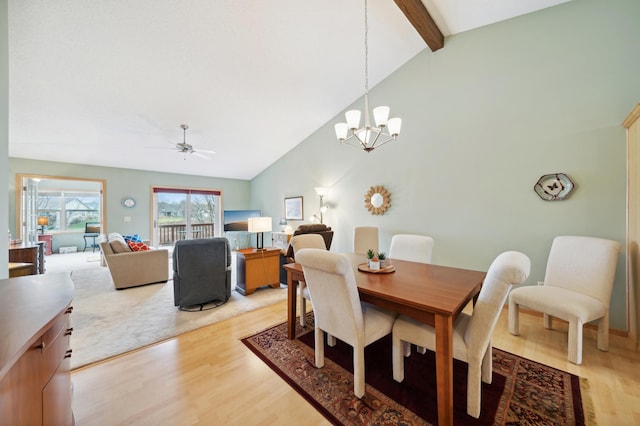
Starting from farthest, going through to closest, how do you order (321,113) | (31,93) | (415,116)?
(321,113)
(415,116)
(31,93)

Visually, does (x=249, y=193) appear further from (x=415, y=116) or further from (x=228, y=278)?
(x=415, y=116)

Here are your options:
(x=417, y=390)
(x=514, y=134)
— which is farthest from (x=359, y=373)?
(x=514, y=134)

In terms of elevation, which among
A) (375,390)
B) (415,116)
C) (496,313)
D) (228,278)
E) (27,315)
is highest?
(415,116)

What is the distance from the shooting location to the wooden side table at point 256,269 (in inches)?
145

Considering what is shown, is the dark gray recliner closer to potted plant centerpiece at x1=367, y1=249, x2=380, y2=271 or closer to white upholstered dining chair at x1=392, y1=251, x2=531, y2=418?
potted plant centerpiece at x1=367, y1=249, x2=380, y2=271

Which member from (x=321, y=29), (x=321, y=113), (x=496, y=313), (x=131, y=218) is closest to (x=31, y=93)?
(x=131, y=218)

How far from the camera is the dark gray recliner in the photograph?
9.96 feet

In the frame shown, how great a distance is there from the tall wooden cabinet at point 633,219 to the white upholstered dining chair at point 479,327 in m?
1.75

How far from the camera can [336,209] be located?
5.20 m

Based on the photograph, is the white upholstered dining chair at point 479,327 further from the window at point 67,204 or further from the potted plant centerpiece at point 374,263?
the window at point 67,204

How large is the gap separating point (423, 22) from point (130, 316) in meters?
5.08

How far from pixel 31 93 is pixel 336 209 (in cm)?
488

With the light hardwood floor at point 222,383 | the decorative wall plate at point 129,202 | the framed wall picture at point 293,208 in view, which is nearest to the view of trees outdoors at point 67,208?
the decorative wall plate at point 129,202

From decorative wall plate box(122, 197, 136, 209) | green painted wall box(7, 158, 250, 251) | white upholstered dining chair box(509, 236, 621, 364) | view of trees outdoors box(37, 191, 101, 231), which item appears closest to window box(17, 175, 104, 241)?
view of trees outdoors box(37, 191, 101, 231)
